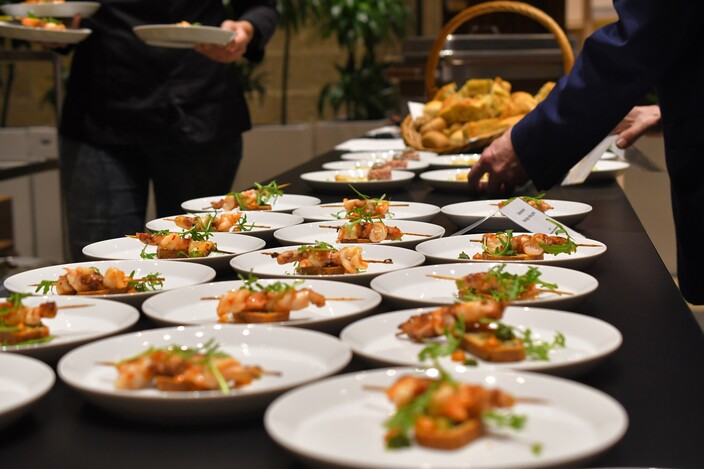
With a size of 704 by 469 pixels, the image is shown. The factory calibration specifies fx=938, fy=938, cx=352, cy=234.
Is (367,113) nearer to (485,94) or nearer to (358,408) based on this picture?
(485,94)

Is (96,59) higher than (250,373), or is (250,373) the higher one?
(96,59)

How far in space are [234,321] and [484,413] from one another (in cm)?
51

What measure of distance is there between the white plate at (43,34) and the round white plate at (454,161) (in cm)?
121

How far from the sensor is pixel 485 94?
3502mm

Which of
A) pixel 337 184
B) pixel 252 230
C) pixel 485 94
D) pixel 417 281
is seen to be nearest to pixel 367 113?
pixel 485 94

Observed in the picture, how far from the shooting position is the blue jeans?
10.4ft

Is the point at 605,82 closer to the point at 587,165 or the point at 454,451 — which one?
the point at 587,165

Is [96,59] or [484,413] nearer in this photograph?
[484,413]

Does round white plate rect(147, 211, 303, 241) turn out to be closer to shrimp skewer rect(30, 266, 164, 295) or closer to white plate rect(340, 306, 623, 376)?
shrimp skewer rect(30, 266, 164, 295)

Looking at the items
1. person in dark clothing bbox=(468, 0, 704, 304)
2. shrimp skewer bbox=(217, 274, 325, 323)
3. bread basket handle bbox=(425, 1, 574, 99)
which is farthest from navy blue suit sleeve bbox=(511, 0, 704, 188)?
bread basket handle bbox=(425, 1, 574, 99)

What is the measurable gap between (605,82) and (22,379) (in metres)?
1.40

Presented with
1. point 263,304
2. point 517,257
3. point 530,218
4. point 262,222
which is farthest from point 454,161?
point 263,304

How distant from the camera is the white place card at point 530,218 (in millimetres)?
1796

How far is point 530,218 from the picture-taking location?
1846 millimetres
